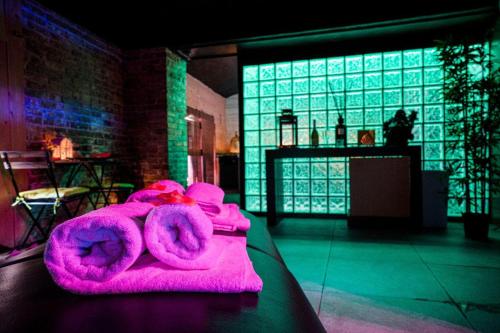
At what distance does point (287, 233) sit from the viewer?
338 cm

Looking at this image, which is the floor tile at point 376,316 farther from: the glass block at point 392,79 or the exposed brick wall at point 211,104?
the exposed brick wall at point 211,104

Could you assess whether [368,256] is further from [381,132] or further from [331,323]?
[381,132]

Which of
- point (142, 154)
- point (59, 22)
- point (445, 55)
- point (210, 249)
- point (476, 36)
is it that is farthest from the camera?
point (142, 154)

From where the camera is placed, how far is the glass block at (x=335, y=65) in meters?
4.21

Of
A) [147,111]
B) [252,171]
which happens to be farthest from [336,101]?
[147,111]

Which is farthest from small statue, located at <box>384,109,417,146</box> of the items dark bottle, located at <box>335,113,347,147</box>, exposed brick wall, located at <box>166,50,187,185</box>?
exposed brick wall, located at <box>166,50,187,185</box>

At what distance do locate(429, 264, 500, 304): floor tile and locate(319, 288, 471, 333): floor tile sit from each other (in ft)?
0.75

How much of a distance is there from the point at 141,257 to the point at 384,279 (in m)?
1.80

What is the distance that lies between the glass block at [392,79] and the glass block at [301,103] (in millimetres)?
1004

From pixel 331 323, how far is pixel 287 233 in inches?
74.7

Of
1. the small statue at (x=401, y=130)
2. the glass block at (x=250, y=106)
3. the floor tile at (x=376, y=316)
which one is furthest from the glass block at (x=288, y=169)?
the floor tile at (x=376, y=316)

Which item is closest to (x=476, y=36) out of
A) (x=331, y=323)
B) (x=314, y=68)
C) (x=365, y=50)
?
(x=365, y=50)

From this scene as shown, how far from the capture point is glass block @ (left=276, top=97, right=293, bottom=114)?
4379 mm

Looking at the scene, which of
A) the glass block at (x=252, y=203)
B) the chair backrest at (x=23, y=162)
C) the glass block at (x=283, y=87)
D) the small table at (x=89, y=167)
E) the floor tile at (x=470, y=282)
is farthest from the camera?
the glass block at (x=252, y=203)
